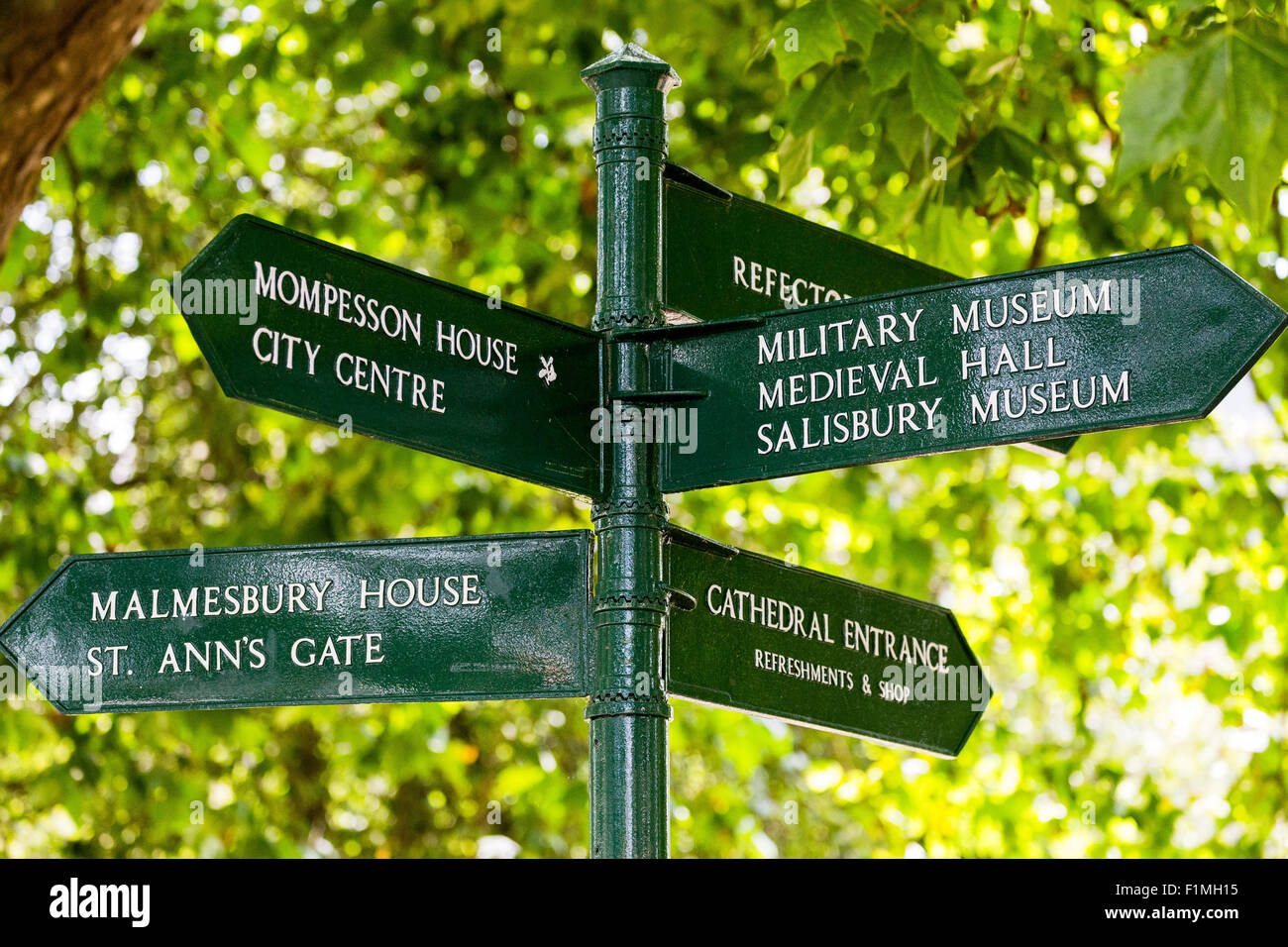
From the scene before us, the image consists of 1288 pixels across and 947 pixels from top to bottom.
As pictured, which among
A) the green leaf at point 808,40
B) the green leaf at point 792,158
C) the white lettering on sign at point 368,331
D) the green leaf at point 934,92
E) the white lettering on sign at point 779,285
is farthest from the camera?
the green leaf at point 792,158

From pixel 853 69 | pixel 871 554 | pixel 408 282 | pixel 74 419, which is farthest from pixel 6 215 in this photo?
pixel 871 554

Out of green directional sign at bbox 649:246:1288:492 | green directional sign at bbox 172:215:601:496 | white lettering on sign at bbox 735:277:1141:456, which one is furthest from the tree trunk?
white lettering on sign at bbox 735:277:1141:456

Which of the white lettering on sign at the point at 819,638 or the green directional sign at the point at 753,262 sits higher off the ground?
the green directional sign at the point at 753,262

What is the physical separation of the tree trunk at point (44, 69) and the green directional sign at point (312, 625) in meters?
1.26

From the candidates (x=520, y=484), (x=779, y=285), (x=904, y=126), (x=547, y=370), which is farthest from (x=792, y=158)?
(x=520, y=484)

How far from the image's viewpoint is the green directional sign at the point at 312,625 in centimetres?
209

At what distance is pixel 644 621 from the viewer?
204 centimetres

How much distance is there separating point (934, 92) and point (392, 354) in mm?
1248

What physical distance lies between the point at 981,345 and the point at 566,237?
3.67m

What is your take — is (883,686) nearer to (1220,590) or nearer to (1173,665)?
(1220,590)

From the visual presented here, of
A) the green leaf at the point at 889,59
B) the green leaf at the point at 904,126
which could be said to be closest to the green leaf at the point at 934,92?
the green leaf at the point at 889,59

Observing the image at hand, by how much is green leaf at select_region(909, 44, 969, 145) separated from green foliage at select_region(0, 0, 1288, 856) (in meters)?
1.10

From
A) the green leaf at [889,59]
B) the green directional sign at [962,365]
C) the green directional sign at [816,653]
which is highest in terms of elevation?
the green leaf at [889,59]

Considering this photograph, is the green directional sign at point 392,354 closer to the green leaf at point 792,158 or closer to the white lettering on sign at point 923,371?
the white lettering on sign at point 923,371
